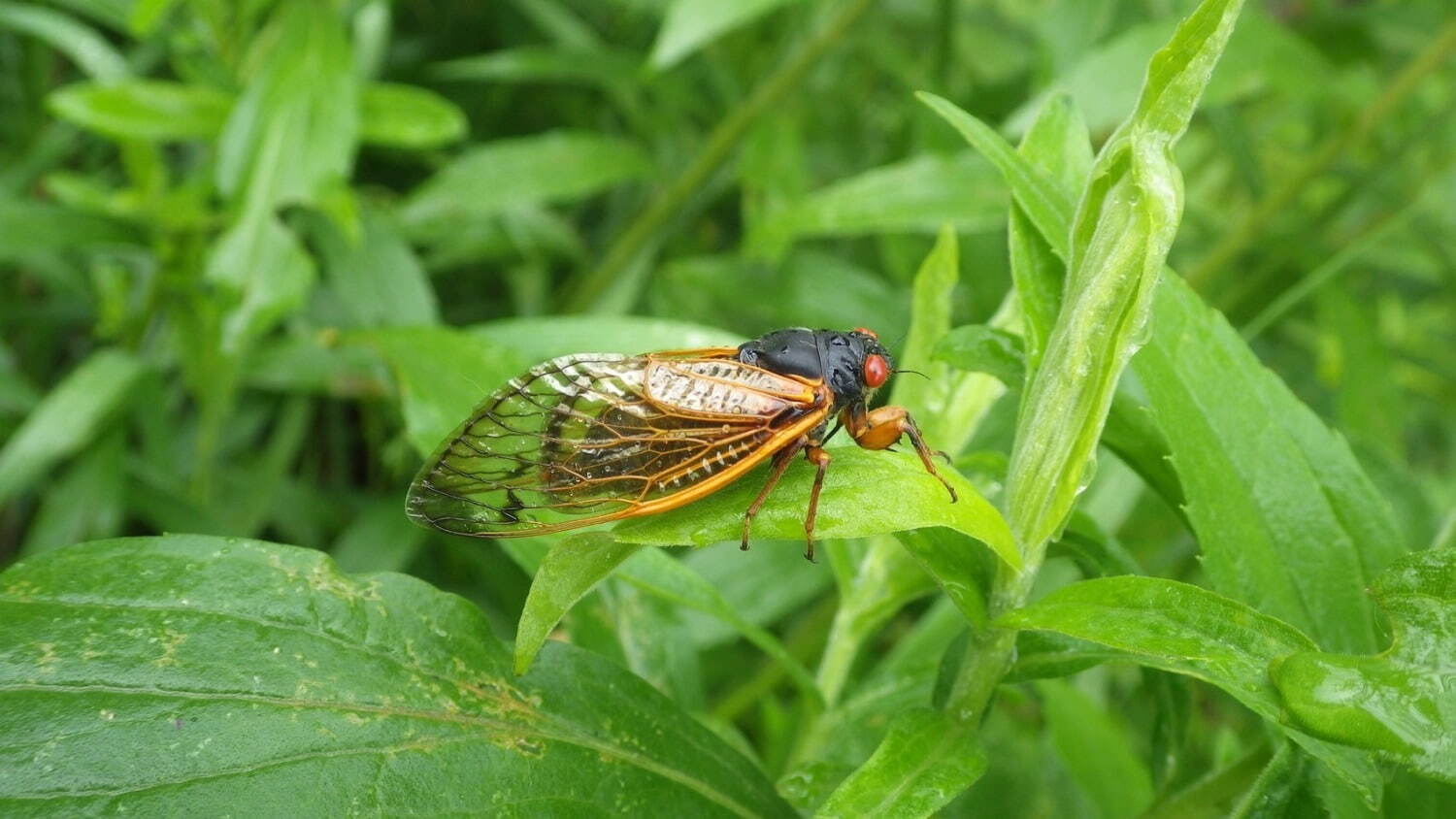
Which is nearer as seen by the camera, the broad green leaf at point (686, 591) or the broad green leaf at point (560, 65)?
the broad green leaf at point (686, 591)

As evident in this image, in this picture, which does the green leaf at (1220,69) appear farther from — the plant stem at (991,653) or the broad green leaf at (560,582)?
the broad green leaf at (560,582)

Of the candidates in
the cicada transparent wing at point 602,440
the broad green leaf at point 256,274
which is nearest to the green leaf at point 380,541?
the broad green leaf at point 256,274

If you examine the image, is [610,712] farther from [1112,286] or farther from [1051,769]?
[1051,769]

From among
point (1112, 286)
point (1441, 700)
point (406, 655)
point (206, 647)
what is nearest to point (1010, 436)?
point (1112, 286)

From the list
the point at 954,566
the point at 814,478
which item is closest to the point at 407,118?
the point at 814,478

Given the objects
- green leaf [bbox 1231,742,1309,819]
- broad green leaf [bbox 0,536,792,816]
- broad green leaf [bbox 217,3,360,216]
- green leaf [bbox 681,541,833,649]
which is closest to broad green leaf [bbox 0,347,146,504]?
broad green leaf [bbox 217,3,360,216]

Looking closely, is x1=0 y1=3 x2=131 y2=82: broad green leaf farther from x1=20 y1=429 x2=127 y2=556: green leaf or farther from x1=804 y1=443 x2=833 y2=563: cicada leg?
x1=804 y1=443 x2=833 y2=563: cicada leg
